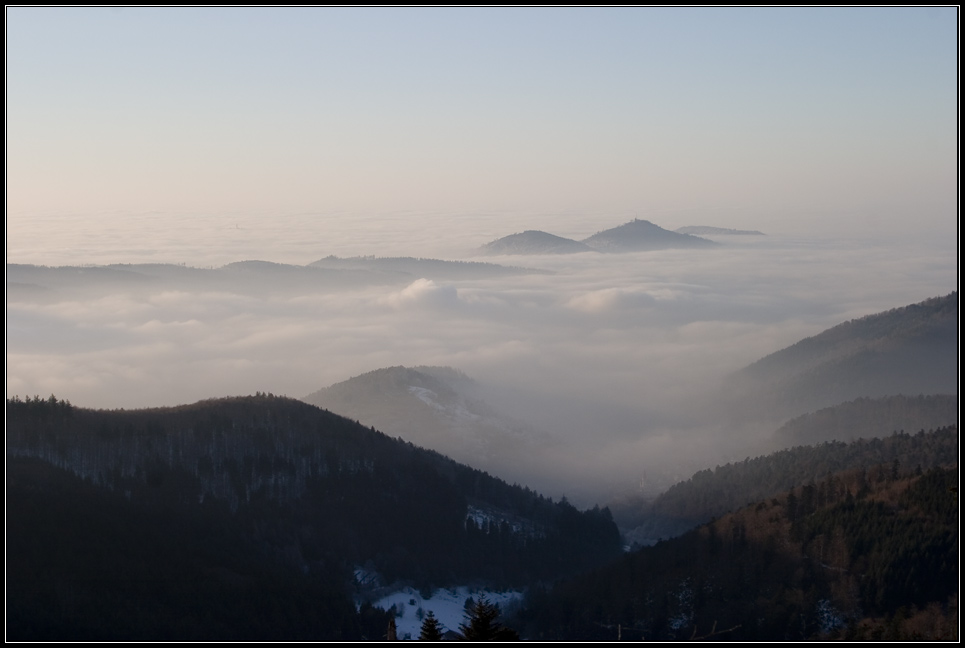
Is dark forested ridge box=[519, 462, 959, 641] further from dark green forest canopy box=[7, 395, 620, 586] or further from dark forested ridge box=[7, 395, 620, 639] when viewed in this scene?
dark forested ridge box=[7, 395, 620, 639]

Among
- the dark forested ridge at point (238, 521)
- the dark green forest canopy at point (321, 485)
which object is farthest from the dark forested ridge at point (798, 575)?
the dark forested ridge at point (238, 521)

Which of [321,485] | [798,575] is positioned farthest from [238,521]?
[798,575]

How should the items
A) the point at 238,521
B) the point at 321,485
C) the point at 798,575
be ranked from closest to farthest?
the point at 798,575
the point at 238,521
the point at 321,485

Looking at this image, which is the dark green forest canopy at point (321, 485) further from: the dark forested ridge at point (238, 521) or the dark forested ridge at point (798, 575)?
the dark forested ridge at point (798, 575)

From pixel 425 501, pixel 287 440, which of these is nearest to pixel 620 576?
pixel 425 501

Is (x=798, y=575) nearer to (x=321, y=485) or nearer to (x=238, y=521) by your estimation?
(x=238, y=521)

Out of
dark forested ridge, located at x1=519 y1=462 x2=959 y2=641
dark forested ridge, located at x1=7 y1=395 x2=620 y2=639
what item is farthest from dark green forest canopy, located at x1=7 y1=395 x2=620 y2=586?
dark forested ridge, located at x1=519 y1=462 x2=959 y2=641
